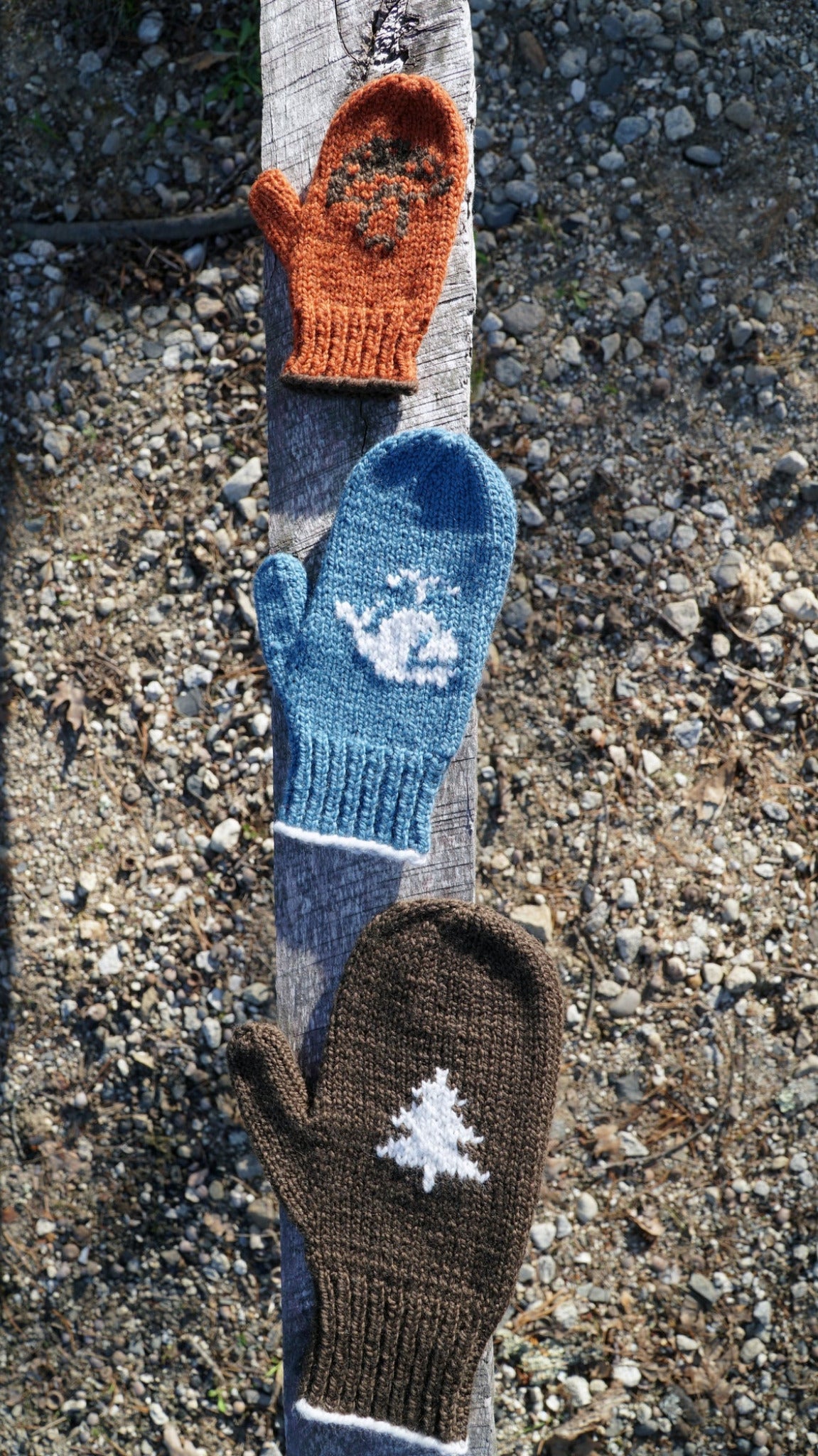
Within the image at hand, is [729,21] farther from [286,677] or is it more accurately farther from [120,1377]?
[120,1377]

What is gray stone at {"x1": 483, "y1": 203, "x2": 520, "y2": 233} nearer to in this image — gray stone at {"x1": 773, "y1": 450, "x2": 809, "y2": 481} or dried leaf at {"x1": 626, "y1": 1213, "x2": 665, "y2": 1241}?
gray stone at {"x1": 773, "y1": 450, "x2": 809, "y2": 481}

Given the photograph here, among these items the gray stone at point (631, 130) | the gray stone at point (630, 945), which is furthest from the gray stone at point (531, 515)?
the gray stone at point (630, 945)

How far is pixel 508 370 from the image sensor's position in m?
3.08

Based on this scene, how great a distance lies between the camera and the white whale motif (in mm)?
2004

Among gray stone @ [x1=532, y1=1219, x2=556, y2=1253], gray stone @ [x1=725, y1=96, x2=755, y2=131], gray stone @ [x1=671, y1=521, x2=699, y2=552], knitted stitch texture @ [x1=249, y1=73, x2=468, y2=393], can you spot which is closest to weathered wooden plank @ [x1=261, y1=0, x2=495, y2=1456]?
knitted stitch texture @ [x1=249, y1=73, x2=468, y2=393]

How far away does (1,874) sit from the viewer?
315 cm

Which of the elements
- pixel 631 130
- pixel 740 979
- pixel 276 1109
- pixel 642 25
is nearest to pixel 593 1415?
pixel 740 979

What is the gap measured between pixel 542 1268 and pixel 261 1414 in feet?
3.07

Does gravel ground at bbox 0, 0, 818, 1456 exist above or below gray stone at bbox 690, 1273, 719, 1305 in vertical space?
above

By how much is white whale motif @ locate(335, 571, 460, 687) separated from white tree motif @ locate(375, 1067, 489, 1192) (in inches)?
31.5

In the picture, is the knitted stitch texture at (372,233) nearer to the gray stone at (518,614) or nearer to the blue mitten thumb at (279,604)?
the blue mitten thumb at (279,604)

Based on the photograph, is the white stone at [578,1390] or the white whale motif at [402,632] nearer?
the white whale motif at [402,632]

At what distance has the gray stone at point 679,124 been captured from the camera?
3.07 meters

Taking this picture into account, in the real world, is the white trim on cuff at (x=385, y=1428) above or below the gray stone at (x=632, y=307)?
below
